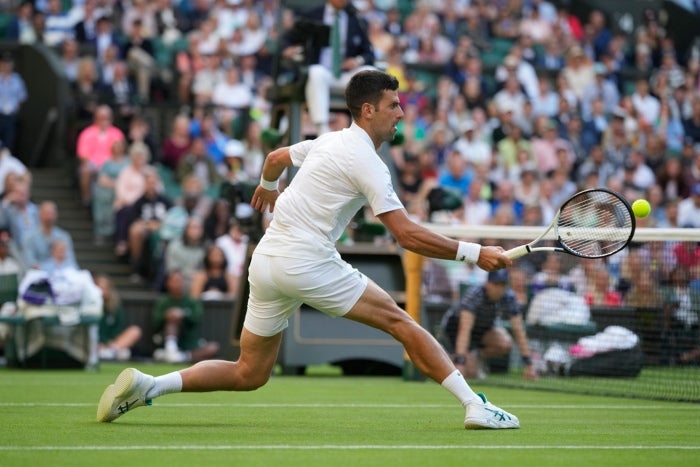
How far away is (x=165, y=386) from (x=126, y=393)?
250 millimetres

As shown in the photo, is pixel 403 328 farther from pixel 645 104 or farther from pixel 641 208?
pixel 645 104

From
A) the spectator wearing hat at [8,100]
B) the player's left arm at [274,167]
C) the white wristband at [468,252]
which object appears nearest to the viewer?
the white wristband at [468,252]

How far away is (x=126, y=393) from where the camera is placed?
850 centimetres

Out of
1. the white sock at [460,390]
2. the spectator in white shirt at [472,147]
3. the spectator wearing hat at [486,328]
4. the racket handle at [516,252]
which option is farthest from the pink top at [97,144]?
the racket handle at [516,252]

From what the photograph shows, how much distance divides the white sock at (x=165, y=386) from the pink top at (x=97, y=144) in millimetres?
12970

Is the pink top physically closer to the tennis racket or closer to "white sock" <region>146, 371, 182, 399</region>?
"white sock" <region>146, 371, 182, 399</region>

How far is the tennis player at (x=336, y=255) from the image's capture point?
26.9ft

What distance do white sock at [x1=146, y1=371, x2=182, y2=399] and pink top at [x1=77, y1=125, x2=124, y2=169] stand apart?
13.0 metres

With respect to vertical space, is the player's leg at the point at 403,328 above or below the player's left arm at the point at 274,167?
below

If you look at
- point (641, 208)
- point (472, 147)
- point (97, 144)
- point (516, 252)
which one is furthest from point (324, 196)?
point (472, 147)

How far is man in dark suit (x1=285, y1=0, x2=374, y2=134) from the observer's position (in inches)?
601

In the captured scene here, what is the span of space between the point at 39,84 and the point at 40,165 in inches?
52.8

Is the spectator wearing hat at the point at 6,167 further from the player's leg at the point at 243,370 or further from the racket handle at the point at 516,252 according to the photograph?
the racket handle at the point at 516,252

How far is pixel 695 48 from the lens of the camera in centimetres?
3030
